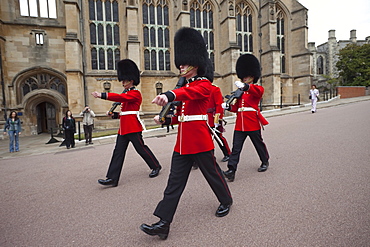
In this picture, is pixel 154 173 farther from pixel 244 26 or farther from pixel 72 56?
pixel 244 26

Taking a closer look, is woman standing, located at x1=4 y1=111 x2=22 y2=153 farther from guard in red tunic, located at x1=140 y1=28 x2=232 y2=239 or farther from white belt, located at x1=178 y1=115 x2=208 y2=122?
white belt, located at x1=178 y1=115 x2=208 y2=122

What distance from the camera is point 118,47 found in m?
18.5

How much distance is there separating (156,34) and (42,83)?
9829 millimetres

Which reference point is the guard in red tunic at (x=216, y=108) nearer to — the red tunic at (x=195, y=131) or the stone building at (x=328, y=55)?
the red tunic at (x=195, y=131)

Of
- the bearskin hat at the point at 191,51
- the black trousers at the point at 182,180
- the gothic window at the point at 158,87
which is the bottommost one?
the black trousers at the point at 182,180

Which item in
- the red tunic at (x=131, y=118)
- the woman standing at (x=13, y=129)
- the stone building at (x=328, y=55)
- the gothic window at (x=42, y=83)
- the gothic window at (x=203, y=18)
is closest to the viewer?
the red tunic at (x=131, y=118)

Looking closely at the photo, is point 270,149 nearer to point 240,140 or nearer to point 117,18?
point 240,140

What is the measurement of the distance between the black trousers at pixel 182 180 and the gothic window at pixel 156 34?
1795 cm

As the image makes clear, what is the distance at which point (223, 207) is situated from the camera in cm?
259

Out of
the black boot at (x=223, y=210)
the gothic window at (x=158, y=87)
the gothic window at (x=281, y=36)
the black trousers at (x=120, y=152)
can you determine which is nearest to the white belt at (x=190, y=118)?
the black boot at (x=223, y=210)

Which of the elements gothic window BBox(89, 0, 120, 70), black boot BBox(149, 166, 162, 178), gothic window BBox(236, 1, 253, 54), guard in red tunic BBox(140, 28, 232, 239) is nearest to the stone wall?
gothic window BBox(236, 1, 253, 54)

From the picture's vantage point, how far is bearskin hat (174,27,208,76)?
8.15 ft

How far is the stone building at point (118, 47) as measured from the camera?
15172mm

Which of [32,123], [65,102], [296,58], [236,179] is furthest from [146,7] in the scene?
[236,179]
